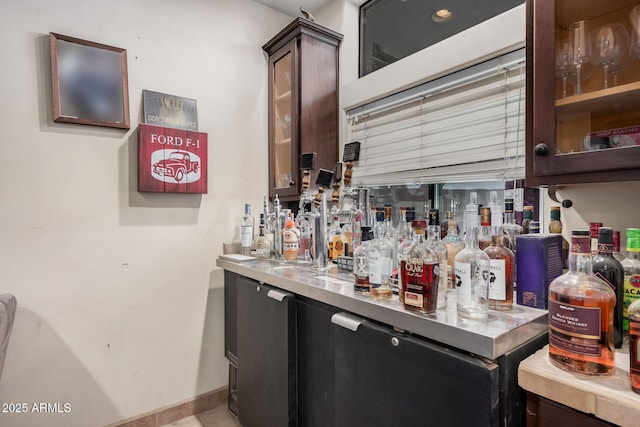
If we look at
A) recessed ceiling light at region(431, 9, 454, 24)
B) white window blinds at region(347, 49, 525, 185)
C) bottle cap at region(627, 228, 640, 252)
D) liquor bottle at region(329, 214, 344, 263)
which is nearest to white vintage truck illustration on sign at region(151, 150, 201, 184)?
liquor bottle at region(329, 214, 344, 263)

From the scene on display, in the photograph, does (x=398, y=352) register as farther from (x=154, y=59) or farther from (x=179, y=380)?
(x=154, y=59)

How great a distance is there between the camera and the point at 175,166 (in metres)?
2.07

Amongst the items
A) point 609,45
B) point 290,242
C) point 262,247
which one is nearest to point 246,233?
point 262,247

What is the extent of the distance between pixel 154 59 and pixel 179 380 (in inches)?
78.9

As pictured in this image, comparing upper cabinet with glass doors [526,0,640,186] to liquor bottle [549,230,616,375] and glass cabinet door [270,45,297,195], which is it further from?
glass cabinet door [270,45,297,195]

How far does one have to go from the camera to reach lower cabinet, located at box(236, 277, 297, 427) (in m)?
1.45

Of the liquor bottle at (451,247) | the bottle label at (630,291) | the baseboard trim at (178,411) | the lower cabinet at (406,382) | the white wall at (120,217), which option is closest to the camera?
the lower cabinet at (406,382)

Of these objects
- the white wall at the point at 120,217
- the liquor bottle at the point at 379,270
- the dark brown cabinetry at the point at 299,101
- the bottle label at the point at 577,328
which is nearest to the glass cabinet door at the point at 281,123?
the dark brown cabinetry at the point at 299,101

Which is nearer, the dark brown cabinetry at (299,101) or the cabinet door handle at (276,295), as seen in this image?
the cabinet door handle at (276,295)

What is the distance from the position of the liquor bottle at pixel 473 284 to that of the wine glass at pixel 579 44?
2.14 feet

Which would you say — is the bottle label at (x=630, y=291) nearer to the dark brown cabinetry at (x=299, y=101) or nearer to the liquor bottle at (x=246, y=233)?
the dark brown cabinetry at (x=299, y=101)

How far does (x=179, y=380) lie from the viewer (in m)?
2.13

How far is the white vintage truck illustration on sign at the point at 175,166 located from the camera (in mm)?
1997

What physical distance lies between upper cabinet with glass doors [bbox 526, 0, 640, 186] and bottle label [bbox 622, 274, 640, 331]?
29 cm
